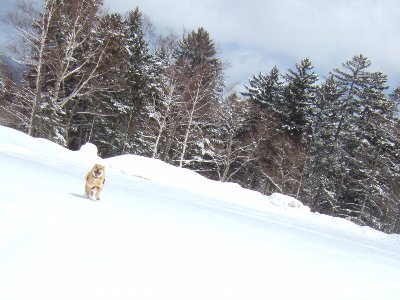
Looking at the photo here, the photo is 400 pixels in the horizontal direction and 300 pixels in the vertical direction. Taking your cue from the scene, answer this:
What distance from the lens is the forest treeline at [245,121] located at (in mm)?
28250

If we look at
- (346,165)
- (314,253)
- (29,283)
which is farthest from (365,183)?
(29,283)

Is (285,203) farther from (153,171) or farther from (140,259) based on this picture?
(140,259)

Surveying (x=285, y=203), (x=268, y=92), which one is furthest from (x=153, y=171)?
(x=268, y=92)

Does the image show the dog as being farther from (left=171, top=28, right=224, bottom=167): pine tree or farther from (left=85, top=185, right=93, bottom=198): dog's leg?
(left=171, top=28, right=224, bottom=167): pine tree

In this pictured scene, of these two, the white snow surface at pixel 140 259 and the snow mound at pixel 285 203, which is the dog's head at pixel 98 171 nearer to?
the white snow surface at pixel 140 259

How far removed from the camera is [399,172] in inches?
1297

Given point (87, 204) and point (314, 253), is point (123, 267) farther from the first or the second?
point (314, 253)

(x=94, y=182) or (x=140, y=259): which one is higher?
(x=94, y=182)

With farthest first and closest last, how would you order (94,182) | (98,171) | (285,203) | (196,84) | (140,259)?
(196,84), (285,203), (98,171), (94,182), (140,259)

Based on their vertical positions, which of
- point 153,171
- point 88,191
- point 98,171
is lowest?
point 88,191

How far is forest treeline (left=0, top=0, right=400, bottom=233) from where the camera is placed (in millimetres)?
28250

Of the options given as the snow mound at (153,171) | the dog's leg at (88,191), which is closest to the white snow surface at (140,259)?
the dog's leg at (88,191)

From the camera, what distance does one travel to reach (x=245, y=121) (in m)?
33.7

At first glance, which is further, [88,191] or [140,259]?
[88,191]
